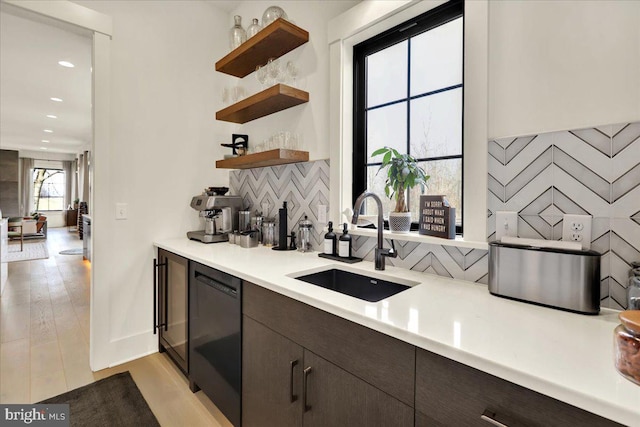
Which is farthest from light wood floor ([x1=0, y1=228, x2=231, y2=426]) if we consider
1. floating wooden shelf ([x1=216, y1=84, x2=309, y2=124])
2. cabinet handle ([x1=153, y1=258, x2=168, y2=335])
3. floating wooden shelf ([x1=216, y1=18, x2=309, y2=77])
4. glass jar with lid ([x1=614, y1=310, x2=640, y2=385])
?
floating wooden shelf ([x1=216, y1=18, x2=309, y2=77])

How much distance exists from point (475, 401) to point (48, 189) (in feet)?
48.4

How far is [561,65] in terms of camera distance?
3.48ft

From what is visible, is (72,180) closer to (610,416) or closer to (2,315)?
(2,315)

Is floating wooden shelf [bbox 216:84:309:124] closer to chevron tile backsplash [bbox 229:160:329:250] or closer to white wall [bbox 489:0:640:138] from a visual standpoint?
chevron tile backsplash [bbox 229:160:329:250]

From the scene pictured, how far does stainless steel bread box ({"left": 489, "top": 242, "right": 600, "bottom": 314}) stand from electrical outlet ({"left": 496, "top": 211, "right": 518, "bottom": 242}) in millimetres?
116

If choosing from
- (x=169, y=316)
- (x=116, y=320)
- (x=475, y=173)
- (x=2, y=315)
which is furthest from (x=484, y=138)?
(x=2, y=315)

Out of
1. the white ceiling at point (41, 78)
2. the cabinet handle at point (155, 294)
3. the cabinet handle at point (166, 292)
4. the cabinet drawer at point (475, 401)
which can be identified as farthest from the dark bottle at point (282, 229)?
the white ceiling at point (41, 78)

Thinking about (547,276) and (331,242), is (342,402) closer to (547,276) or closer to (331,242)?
(547,276)

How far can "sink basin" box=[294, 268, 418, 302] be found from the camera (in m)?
1.40

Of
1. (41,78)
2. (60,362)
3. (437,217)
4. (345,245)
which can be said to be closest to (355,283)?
(345,245)

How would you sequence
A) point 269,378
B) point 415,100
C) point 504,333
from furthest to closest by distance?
point 415,100
point 269,378
point 504,333

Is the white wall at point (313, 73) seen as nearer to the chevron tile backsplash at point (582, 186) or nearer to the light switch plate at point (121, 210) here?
the chevron tile backsplash at point (582, 186)

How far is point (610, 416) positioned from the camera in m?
0.53

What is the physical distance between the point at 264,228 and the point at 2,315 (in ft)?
10.2
